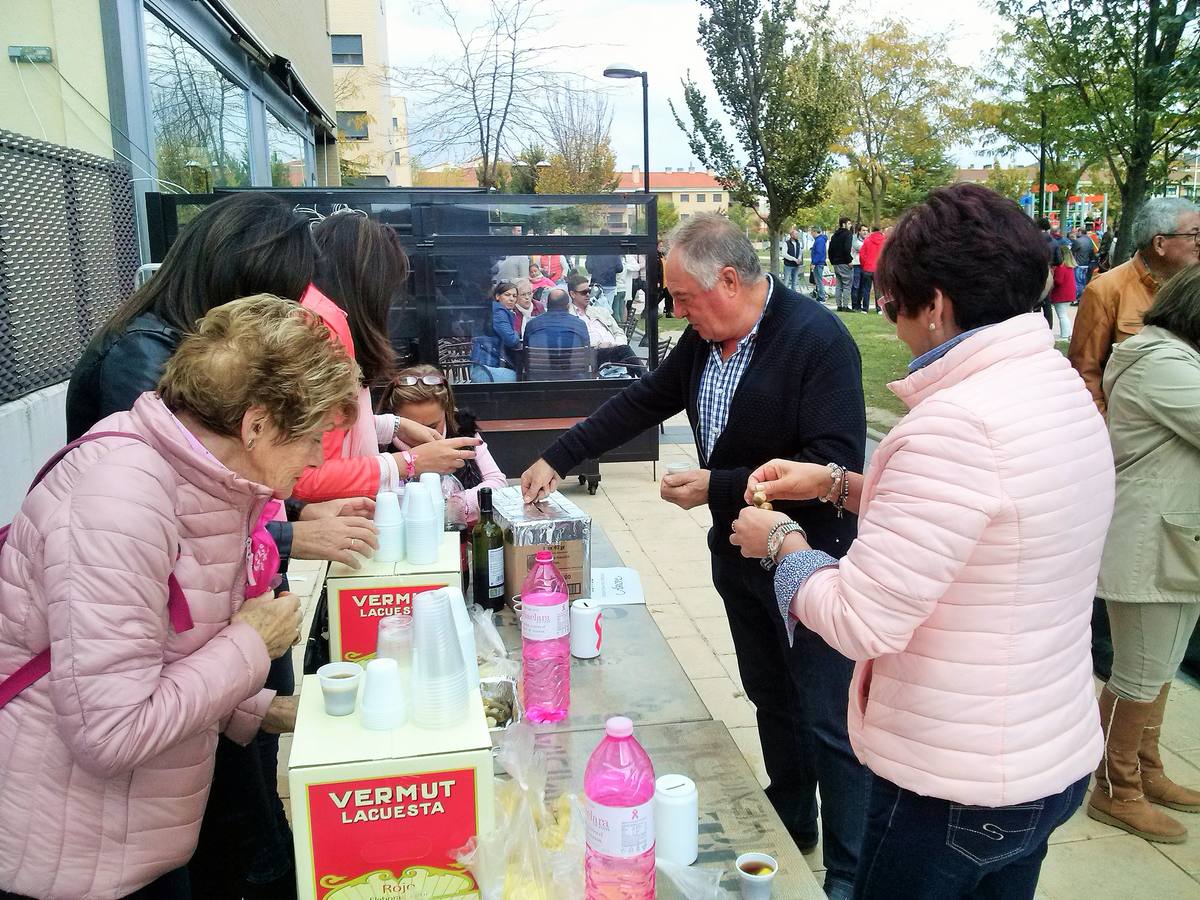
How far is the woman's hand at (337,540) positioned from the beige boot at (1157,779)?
2.69 metres

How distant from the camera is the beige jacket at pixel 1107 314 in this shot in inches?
154

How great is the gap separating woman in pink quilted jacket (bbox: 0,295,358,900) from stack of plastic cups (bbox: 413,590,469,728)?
0.95ft

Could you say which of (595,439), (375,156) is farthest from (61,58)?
(375,156)

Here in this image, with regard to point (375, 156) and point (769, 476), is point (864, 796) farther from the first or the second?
point (375, 156)

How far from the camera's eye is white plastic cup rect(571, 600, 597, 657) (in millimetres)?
2400

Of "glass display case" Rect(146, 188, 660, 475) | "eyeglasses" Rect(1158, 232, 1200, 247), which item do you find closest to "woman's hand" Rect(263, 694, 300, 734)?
"eyeglasses" Rect(1158, 232, 1200, 247)

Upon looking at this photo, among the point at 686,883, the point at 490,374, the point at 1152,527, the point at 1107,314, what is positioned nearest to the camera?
the point at 686,883

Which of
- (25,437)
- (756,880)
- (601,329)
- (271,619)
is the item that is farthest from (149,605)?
(601,329)

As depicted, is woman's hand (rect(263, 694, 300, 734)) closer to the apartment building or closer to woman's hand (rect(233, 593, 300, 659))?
woman's hand (rect(233, 593, 300, 659))

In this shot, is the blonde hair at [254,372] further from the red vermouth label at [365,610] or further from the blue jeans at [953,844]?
the blue jeans at [953,844]

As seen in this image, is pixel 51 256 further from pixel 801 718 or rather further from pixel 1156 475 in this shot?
pixel 1156 475

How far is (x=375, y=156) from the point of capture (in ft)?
127

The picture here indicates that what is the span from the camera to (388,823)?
1.30 metres

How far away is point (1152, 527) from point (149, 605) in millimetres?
2872
